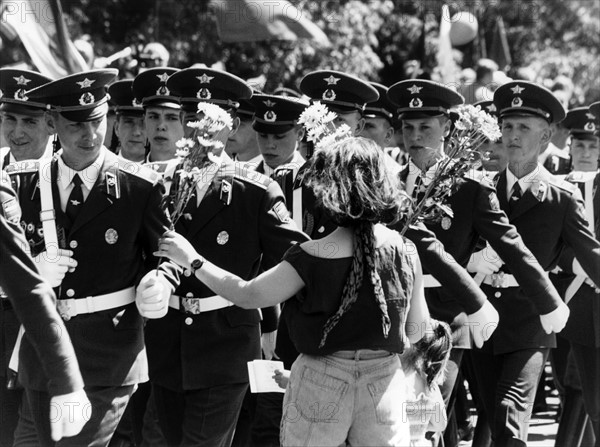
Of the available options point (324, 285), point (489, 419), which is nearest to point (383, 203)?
point (324, 285)

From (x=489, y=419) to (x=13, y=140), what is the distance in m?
3.21

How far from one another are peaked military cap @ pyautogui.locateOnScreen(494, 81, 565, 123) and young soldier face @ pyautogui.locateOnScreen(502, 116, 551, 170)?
0.04 meters

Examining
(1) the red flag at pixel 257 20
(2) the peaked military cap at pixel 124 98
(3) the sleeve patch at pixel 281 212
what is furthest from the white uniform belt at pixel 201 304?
(1) the red flag at pixel 257 20

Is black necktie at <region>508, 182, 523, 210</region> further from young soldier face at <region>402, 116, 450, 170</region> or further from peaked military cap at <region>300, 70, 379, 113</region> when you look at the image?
peaked military cap at <region>300, 70, 379, 113</region>

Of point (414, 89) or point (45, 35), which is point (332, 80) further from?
point (45, 35)

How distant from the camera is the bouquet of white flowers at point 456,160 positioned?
6.25 meters

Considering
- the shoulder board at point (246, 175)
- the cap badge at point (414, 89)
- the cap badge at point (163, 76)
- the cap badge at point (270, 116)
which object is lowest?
the shoulder board at point (246, 175)

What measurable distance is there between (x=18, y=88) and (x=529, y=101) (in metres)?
2.99

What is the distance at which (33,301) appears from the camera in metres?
4.84

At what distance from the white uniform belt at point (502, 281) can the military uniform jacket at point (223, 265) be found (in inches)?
59.1

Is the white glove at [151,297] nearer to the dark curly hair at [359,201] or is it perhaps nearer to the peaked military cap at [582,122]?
the dark curly hair at [359,201]

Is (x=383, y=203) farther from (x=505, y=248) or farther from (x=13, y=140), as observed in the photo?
(x=13, y=140)

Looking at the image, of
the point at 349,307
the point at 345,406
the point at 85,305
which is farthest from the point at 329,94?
the point at 345,406

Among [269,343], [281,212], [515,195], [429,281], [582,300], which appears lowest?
[269,343]
